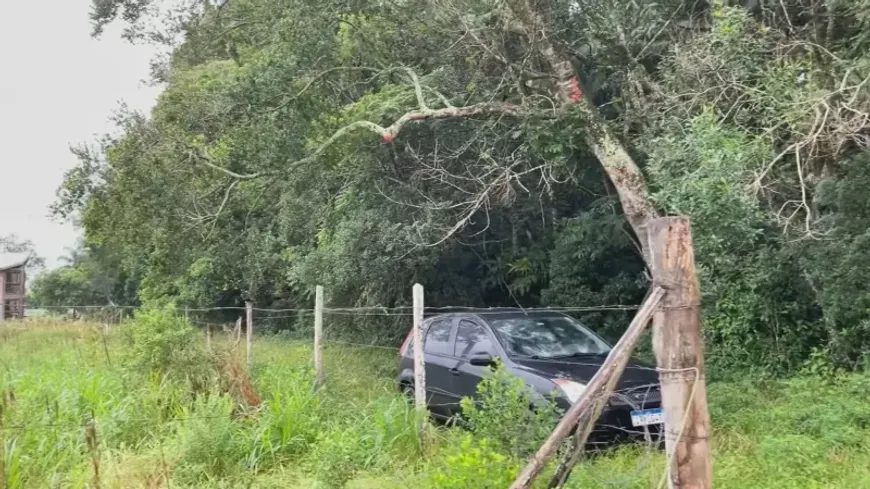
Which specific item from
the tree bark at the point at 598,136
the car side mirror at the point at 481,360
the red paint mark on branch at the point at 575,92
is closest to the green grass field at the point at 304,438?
the car side mirror at the point at 481,360

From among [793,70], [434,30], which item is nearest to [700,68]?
[793,70]

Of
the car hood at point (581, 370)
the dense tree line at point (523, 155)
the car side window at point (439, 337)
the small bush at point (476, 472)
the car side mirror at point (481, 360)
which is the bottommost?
the small bush at point (476, 472)

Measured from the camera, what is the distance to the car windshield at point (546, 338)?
7.16 metres

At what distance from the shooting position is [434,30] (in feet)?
39.6

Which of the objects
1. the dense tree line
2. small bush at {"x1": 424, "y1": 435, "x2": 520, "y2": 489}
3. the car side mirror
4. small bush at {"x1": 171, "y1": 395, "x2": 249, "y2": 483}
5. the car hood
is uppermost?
the dense tree line

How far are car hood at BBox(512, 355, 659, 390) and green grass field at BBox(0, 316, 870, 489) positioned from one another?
73 centimetres

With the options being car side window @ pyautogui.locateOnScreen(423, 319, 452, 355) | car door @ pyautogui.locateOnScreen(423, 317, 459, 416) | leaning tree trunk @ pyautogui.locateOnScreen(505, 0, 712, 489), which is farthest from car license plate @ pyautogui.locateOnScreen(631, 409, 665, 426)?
leaning tree trunk @ pyautogui.locateOnScreen(505, 0, 712, 489)

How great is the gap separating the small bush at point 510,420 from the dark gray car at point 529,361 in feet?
4.91

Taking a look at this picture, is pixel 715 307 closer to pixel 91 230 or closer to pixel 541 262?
pixel 541 262

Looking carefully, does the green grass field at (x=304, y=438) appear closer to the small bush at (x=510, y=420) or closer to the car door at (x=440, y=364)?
the small bush at (x=510, y=420)

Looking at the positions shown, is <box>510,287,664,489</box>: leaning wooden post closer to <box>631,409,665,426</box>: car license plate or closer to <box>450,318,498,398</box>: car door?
<box>631,409,665,426</box>: car license plate

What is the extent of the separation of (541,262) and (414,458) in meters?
8.59

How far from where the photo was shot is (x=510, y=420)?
14.8 ft

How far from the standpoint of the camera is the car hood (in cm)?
630
